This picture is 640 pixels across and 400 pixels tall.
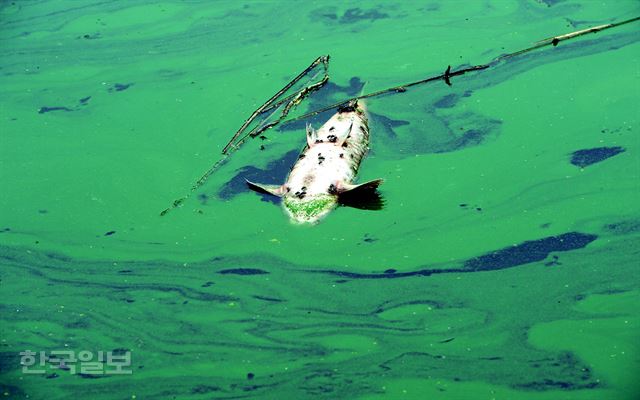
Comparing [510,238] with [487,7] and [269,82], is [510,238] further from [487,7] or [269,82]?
[487,7]

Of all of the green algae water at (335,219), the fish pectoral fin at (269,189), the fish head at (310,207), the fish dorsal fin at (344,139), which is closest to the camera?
the green algae water at (335,219)

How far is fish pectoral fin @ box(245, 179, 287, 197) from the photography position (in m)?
2.71

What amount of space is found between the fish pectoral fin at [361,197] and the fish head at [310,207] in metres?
0.03

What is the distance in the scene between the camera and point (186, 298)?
242 cm

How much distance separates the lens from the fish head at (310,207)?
2.59 m

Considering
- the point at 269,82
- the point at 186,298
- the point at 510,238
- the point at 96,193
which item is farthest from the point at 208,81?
the point at 510,238

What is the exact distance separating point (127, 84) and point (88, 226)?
96 centimetres

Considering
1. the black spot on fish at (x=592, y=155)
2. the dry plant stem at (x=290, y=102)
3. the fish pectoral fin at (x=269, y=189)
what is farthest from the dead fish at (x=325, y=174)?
the black spot on fish at (x=592, y=155)

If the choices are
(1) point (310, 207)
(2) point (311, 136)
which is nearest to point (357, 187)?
(1) point (310, 207)

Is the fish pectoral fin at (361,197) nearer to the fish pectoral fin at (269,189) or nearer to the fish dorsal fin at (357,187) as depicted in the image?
the fish dorsal fin at (357,187)

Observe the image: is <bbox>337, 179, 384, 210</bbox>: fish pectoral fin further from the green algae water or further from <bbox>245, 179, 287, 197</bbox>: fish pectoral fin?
<bbox>245, 179, 287, 197</bbox>: fish pectoral fin

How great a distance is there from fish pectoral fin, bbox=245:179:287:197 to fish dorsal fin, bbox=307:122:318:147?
0.22 m
